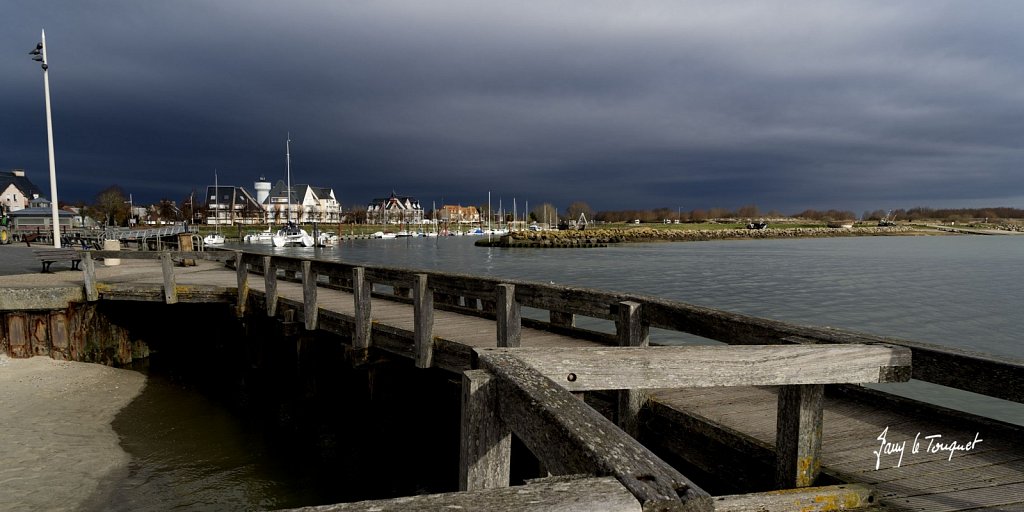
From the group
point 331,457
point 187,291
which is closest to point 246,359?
point 187,291

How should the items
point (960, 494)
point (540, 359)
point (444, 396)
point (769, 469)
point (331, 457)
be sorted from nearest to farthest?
point (540, 359), point (960, 494), point (769, 469), point (444, 396), point (331, 457)

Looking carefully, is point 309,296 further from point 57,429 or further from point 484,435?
point 484,435

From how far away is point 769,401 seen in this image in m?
5.00

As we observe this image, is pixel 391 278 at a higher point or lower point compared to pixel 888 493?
higher

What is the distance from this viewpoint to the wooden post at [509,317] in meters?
6.31

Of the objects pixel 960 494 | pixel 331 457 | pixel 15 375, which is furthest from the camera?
pixel 15 375

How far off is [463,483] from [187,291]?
12.5m

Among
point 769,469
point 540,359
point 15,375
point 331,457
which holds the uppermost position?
point 540,359

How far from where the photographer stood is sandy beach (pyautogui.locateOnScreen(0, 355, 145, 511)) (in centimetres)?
709

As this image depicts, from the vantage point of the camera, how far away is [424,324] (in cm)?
744

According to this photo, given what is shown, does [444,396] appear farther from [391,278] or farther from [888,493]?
[888,493]

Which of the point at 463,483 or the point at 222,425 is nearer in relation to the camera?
the point at 463,483

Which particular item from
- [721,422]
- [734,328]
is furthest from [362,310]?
[734,328]

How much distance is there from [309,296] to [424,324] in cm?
351
